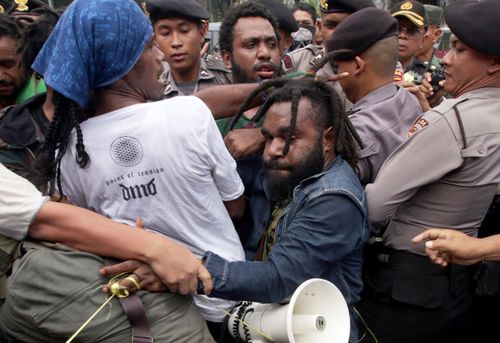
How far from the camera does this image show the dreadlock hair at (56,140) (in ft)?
6.60

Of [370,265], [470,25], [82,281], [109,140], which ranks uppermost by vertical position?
[470,25]

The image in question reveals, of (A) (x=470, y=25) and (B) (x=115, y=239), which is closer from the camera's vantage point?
(B) (x=115, y=239)

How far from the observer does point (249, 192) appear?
273 cm

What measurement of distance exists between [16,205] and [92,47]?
1.98 feet

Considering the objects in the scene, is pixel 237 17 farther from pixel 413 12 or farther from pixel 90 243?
pixel 413 12

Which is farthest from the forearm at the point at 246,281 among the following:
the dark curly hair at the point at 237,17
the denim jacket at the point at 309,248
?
the dark curly hair at the point at 237,17

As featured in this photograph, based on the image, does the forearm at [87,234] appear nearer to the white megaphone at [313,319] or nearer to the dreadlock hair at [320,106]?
the white megaphone at [313,319]

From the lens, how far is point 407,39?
5434mm

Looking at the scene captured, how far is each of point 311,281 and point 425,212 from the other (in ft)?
2.87

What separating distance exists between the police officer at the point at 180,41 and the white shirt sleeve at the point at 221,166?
2.04 m

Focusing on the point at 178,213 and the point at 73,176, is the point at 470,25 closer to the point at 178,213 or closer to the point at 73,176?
the point at 178,213

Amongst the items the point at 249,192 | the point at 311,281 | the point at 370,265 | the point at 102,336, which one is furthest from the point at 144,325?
the point at 370,265

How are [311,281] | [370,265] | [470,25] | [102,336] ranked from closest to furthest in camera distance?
[102,336] → [311,281] → [470,25] → [370,265]

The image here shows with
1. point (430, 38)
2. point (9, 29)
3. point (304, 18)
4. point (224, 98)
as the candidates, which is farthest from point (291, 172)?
point (304, 18)
